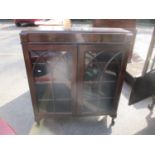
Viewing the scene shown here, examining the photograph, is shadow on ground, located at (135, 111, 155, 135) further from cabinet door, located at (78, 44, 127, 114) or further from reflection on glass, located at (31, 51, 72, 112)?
reflection on glass, located at (31, 51, 72, 112)

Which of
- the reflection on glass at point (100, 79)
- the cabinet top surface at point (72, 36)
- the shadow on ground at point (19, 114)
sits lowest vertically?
the shadow on ground at point (19, 114)

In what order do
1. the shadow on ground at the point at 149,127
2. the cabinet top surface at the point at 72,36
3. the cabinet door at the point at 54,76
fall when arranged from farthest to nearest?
the shadow on ground at the point at 149,127, the cabinet door at the point at 54,76, the cabinet top surface at the point at 72,36

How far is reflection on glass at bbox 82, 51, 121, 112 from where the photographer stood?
4.69ft

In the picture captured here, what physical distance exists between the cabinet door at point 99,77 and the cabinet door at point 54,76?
3.5 inches

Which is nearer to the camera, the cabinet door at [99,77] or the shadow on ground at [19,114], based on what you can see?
the cabinet door at [99,77]

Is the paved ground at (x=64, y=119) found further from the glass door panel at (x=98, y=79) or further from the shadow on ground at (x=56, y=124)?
the glass door panel at (x=98, y=79)

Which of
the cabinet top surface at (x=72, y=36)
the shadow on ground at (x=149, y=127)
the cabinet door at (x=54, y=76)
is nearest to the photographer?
the cabinet top surface at (x=72, y=36)

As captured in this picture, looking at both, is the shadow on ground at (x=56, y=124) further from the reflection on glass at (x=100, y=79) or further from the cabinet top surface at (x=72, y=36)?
the cabinet top surface at (x=72, y=36)

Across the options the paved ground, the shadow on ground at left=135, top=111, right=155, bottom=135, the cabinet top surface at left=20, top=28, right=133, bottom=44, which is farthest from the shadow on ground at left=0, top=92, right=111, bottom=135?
the cabinet top surface at left=20, top=28, right=133, bottom=44

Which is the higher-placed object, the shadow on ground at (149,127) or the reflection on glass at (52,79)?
the reflection on glass at (52,79)

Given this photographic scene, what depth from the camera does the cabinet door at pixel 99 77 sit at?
138 cm

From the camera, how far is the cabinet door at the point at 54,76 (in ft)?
4.43

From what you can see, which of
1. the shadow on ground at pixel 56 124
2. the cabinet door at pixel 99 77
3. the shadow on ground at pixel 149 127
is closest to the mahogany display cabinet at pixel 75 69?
the cabinet door at pixel 99 77

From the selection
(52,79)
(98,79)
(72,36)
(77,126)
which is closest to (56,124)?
(77,126)
